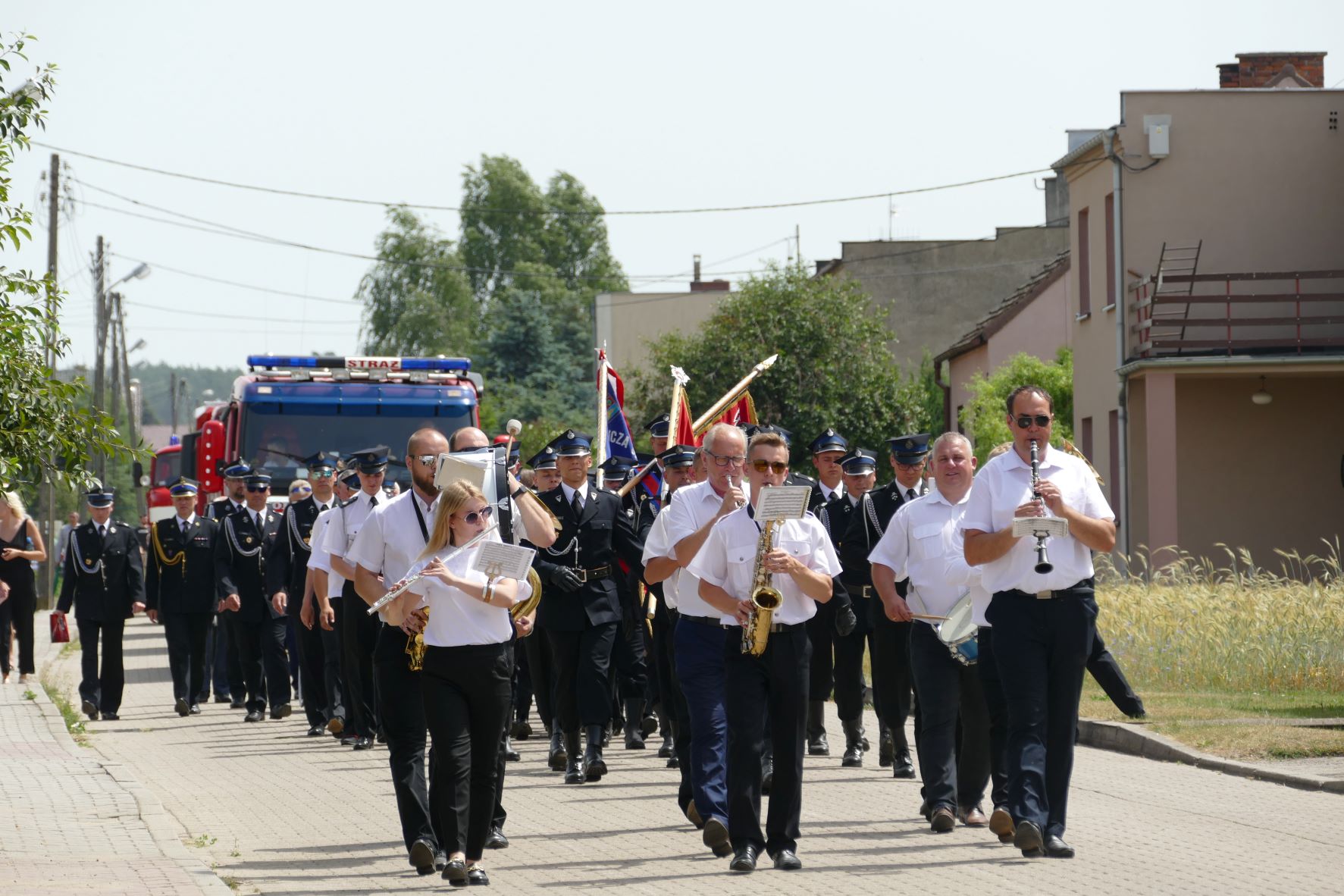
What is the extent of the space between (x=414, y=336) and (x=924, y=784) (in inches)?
2889

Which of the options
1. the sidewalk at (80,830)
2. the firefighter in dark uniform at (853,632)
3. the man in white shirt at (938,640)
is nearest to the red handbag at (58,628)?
the sidewalk at (80,830)

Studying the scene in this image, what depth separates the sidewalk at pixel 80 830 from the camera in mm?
8375

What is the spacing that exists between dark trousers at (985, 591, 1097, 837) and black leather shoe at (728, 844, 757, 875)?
1.20 meters

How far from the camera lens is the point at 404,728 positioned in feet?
28.7

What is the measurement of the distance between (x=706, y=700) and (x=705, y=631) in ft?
1.07

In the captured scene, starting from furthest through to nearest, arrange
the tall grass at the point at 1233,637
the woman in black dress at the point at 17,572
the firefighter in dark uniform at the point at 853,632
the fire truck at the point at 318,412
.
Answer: the fire truck at the point at 318,412
the woman in black dress at the point at 17,572
the tall grass at the point at 1233,637
the firefighter in dark uniform at the point at 853,632

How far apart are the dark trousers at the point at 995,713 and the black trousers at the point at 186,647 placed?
9.97 m

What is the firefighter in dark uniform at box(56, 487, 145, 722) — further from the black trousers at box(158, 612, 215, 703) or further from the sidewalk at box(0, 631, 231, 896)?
the sidewalk at box(0, 631, 231, 896)

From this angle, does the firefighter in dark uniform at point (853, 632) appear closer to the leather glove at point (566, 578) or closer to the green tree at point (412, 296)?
the leather glove at point (566, 578)

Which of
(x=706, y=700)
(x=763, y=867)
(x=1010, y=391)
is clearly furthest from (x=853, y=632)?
(x=1010, y=391)

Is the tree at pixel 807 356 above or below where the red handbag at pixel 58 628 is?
above

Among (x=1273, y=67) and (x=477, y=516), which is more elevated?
(x=1273, y=67)

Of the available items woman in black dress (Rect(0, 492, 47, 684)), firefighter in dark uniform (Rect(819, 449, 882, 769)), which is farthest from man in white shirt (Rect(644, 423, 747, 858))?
woman in black dress (Rect(0, 492, 47, 684))

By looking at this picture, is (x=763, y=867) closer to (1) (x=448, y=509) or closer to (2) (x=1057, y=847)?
(2) (x=1057, y=847)
